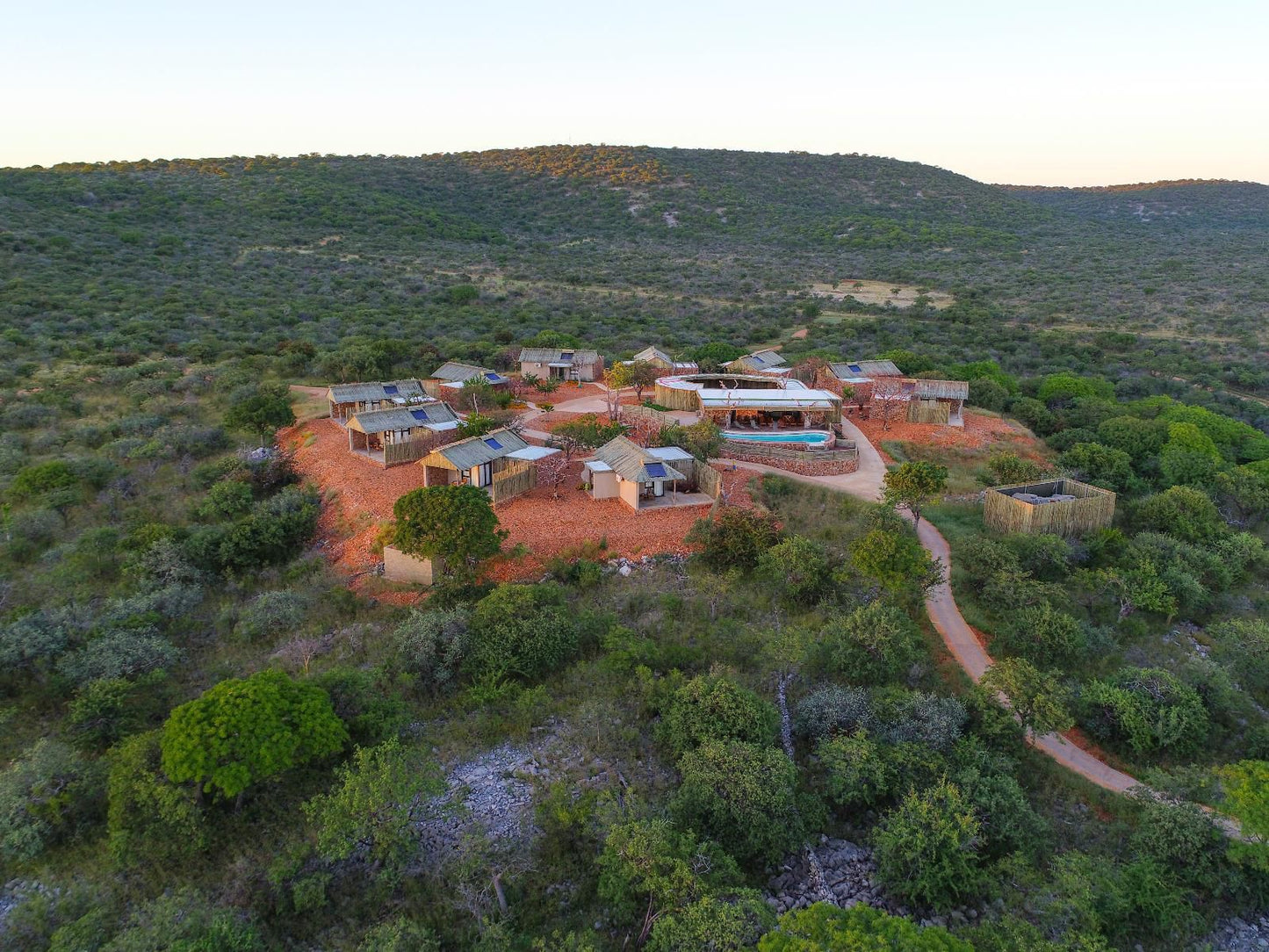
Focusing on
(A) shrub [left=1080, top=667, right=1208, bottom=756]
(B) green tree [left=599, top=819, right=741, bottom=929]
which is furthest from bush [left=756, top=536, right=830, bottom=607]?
(B) green tree [left=599, top=819, right=741, bottom=929]

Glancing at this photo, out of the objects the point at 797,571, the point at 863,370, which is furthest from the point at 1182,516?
the point at 863,370

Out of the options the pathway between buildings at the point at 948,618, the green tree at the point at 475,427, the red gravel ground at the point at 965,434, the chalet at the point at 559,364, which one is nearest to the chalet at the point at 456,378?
the chalet at the point at 559,364

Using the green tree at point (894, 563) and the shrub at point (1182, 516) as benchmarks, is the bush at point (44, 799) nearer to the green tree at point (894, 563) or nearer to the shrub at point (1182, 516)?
the green tree at point (894, 563)

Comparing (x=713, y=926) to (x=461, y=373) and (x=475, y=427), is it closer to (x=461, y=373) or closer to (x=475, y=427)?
(x=475, y=427)

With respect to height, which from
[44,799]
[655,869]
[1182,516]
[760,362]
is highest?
[760,362]

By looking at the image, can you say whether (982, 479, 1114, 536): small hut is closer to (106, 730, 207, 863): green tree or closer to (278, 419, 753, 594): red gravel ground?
(278, 419, 753, 594): red gravel ground

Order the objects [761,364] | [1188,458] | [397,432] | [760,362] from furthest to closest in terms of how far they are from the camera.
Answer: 1. [760,362]
2. [761,364]
3. [397,432]
4. [1188,458]
